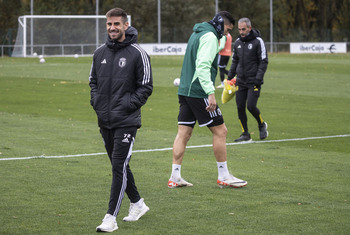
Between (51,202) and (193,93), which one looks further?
(193,93)

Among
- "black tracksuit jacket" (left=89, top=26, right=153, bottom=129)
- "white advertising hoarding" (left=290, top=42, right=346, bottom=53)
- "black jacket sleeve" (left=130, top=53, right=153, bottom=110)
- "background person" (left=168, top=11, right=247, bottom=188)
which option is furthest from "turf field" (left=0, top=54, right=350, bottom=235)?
"white advertising hoarding" (left=290, top=42, right=346, bottom=53)

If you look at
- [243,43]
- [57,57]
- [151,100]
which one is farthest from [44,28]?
[243,43]

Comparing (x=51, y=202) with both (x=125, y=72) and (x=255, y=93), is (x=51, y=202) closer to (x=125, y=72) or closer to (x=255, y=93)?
(x=125, y=72)

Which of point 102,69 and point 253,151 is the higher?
point 102,69

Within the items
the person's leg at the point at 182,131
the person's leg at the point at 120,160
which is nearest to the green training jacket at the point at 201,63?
the person's leg at the point at 182,131

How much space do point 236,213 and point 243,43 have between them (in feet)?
20.4

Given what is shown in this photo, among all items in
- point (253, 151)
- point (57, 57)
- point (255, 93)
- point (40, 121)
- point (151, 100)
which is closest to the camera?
point (253, 151)

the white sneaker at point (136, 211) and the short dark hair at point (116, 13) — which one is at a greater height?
the short dark hair at point (116, 13)

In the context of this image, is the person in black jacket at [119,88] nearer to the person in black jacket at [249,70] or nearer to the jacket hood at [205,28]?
the jacket hood at [205,28]

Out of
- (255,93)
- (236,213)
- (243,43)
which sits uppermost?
(243,43)

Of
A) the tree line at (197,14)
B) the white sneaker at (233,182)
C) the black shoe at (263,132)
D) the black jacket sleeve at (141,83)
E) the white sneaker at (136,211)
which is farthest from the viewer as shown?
the tree line at (197,14)

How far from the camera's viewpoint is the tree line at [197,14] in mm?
68188

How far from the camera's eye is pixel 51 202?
305 inches

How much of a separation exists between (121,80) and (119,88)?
8 centimetres
